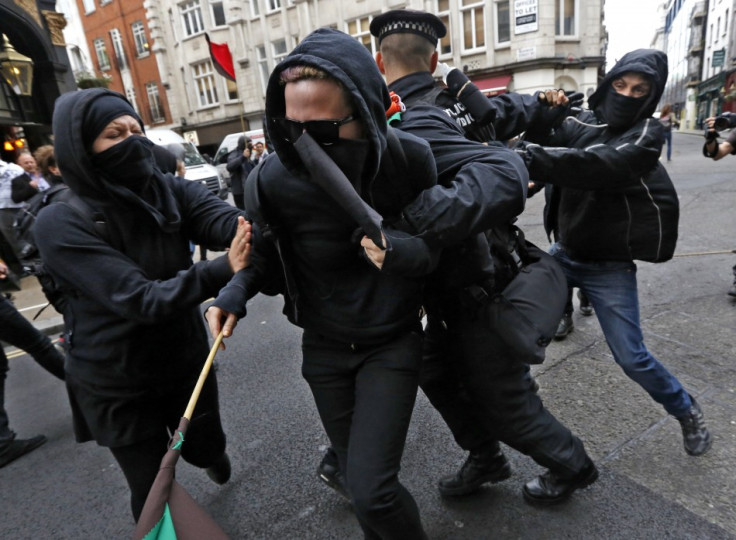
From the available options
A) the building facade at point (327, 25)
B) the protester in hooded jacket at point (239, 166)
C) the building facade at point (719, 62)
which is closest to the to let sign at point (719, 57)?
the building facade at point (719, 62)

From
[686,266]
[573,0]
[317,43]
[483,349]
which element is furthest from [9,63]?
[573,0]

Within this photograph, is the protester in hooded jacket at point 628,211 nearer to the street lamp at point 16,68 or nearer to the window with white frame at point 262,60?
the street lamp at point 16,68

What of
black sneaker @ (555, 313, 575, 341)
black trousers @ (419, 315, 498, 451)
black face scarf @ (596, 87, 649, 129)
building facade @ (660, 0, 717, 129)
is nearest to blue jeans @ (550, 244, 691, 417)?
black face scarf @ (596, 87, 649, 129)

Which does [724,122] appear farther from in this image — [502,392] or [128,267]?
[128,267]

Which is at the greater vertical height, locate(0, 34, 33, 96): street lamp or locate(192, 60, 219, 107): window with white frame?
locate(192, 60, 219, 107): window with white frame

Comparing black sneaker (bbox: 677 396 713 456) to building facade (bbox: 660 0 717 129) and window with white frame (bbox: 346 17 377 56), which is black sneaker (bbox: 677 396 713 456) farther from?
building facade (bbox: 660 0 717 129)

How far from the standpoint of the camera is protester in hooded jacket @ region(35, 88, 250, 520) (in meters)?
1.74

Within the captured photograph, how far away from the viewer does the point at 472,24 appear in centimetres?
2203

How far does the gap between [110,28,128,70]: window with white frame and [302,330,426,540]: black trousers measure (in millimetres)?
38118

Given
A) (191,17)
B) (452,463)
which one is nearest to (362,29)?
(191,17)

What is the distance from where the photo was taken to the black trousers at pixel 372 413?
5.19 ft

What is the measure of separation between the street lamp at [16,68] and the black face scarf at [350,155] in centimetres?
742

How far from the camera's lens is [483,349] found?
1884 mm

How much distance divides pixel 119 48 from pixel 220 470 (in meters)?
38.3
